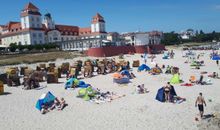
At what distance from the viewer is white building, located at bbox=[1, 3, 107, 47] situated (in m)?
74.8

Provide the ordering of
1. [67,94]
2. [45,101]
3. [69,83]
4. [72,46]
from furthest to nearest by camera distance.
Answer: [72,46], [69,83], [67,94], [45,101]

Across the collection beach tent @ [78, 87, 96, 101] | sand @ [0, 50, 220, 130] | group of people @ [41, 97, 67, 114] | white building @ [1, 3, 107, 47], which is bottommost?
sand @ [0, 50, 220, 130]

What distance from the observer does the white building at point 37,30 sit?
7481cm

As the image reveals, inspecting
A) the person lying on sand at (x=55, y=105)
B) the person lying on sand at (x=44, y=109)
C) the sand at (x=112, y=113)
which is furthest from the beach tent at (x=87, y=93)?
the person lying on sand at (x=44, y=109)

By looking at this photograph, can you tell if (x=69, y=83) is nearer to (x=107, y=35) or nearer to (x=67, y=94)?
(x=67, y=94)

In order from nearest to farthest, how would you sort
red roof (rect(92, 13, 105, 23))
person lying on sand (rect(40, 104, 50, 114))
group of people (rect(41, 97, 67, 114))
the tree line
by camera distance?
person lying on sand (rect(40, 104, 50, 114)) < group of people (rect(41, 97, 67, 114)) < red roof (rect(92, 13, 105, 23)) < the tree line

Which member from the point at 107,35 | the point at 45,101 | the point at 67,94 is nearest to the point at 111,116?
the point at 45,101

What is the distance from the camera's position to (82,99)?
15.3 meters

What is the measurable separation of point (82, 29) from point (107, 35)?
10.1 metres

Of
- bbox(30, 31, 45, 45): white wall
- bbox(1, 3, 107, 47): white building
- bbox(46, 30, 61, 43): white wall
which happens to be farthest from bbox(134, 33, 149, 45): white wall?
bbox(30, 31, 45, 45): white wall

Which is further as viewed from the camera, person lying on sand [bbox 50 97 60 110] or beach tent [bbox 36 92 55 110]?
beach tent [bbox 36 92 55 110]

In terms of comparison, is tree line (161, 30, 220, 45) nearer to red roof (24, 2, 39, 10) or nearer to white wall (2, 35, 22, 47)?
red roof (24, 2, 39, 10)

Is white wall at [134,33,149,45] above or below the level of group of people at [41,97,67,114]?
above

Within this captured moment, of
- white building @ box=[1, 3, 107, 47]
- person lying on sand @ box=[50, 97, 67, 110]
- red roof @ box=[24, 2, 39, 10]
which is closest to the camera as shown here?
person lying on sand @ box=[50, 97, 67, 110]
